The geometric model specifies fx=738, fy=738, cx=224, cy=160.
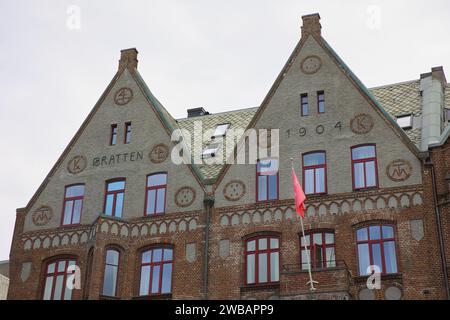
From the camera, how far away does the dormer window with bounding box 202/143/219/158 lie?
3919 cm

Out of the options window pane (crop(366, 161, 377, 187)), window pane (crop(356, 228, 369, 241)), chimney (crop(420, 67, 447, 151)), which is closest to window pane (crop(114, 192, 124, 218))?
window pane (crop(356, 228, 369, 241))

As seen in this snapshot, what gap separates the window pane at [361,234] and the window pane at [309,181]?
2.99m

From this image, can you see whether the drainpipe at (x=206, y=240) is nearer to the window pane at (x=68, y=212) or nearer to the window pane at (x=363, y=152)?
the window pane at (x=363, y=152)

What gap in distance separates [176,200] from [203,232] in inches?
92.7

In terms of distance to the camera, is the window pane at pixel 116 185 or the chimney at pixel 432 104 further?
the window pane at pixel 116 185

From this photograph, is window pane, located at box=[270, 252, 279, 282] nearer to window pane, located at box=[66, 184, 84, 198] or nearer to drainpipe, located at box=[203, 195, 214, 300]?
drainpipe, located at box=[203, 195, 214, 300]

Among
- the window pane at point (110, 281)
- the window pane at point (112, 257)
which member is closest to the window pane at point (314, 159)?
the window pane at point (112, 257)

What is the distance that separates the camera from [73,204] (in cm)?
3762

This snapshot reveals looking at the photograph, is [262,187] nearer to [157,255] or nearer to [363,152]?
[363,152]

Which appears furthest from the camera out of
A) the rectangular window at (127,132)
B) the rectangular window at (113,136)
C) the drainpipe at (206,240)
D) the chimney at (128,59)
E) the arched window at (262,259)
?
the chimney at (128,59)

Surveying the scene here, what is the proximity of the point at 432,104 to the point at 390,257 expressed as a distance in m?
9.17

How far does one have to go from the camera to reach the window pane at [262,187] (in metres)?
34.5
